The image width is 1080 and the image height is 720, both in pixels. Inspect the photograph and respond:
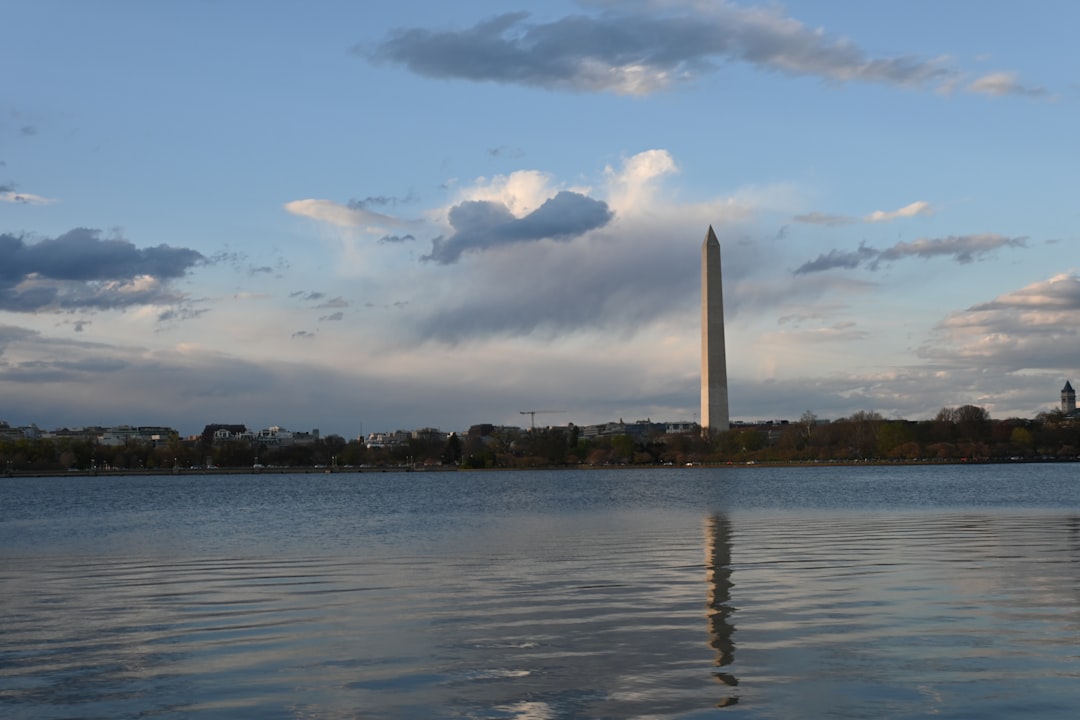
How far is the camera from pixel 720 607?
15.3 meters

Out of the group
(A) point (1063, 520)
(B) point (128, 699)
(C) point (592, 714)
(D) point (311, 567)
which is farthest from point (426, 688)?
(A) point (1063, 520)

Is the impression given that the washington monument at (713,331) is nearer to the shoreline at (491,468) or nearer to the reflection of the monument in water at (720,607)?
the shoreline at (491,468)

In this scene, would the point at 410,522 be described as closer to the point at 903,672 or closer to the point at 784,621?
the point at 784,621

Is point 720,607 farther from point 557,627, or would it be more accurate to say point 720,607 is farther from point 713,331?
point 713,331

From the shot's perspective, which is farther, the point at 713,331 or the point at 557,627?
the point at 713,331

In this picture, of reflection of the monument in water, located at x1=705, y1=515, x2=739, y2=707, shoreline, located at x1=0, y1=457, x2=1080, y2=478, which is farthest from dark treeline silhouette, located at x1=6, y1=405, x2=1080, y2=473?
reflection of the monument in water, located at x1=705, y1=515, x2=739, y2=707

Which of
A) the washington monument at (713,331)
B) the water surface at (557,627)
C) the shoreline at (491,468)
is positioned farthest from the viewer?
the shoreline at (491,468)

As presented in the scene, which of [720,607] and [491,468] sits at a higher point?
[720,607]

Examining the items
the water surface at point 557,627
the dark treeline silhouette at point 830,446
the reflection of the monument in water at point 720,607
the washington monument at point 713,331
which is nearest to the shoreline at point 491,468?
the dark treeline silhouette at point 830,446

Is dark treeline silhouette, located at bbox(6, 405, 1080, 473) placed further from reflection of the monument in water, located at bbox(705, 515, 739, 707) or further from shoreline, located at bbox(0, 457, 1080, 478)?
reflection of the monument in water, located at bbox(705, 515, 739, 707)

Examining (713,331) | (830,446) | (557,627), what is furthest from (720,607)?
(830,446)

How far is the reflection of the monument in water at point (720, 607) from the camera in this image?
10.8m

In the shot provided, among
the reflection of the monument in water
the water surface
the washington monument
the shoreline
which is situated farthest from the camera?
the shoreline

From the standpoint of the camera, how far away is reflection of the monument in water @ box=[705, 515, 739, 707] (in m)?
10.8
